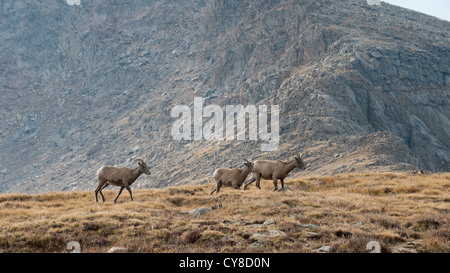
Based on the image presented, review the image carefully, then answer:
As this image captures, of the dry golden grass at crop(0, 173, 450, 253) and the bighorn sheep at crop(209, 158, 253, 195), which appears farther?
the bighorn sheep at crop(209, 158, 253, 195)

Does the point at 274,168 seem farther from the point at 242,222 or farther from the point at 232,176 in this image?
the point at 242,222

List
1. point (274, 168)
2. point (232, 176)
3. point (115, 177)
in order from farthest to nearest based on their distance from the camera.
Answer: point (232, 176) → point (274, 168) → point (115, 177)

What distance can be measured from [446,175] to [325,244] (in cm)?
2061

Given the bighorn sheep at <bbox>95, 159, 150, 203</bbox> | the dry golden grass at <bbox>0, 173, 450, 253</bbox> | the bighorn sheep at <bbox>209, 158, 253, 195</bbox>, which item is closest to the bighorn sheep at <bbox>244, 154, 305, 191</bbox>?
the bighorn sheep at <bbox>209, 158, 253, 195</bbox>

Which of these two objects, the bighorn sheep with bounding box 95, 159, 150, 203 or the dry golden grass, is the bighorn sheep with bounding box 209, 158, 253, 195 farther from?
the bighorn sheep with bounding box 95, 159, 150, 203

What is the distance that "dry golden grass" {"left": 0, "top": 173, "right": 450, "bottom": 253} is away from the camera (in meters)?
16.5

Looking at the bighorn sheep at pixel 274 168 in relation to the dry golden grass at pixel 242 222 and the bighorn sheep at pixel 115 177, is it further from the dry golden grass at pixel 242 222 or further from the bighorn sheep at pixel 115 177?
the bighorn sheep at pixel 115 177

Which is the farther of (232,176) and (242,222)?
(232,176)

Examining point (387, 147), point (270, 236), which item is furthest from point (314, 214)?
point (387, 147)

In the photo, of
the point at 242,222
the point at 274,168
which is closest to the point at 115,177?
the point at 274,168

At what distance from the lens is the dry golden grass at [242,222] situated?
16.5 metres

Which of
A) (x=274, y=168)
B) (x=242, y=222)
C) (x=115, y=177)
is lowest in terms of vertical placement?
(x=242, y=222)

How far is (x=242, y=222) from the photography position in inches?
776

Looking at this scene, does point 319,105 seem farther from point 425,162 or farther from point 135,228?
point 135,228
